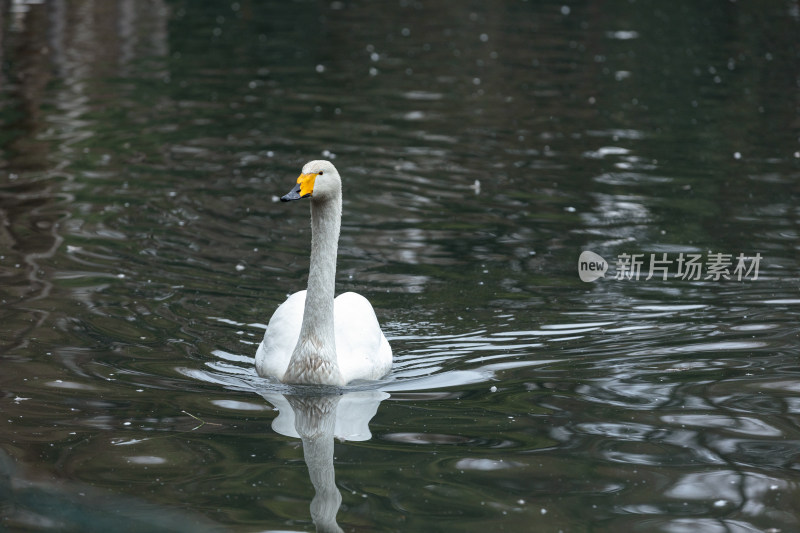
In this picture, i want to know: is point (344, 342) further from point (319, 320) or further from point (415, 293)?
point (415, 293)

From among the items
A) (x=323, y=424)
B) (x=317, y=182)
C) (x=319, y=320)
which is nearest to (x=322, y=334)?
(x=319, y=320)

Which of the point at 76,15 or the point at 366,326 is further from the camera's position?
the point at 76,15

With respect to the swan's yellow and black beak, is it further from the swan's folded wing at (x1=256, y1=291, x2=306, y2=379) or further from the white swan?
the swan's folded wing at (x1=256, y1=291, x2=306, y2=379)

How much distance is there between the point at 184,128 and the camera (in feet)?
57.0

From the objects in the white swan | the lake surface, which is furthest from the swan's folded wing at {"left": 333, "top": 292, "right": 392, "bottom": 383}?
the lake surface

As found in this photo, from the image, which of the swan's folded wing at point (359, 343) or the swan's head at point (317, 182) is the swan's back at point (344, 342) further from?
the swan's head at point (317, 182)

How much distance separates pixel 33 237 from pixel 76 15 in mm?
21005

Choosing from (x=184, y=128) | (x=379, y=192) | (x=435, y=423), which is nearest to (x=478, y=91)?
(x=184, y=128)

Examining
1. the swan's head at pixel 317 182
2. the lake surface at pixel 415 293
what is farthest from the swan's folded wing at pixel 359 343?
the swan's head at pixel 317 182

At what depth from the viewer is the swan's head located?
25.1ft

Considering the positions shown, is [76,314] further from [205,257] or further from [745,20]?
[745,20]

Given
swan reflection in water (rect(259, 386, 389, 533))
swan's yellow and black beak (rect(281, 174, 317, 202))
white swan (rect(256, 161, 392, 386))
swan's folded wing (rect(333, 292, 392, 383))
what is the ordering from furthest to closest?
swan's folded wing (rect(333, 292, 392, 383)), white swan (rect(256, 161, 392, 386)), swan's yellow and black beak (rect(281, 174, 317, 202)), swan reflection in water (rect(259, 386, 389, 533))

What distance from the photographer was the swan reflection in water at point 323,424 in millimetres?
6250

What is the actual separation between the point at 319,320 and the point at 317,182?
96 centimetres
